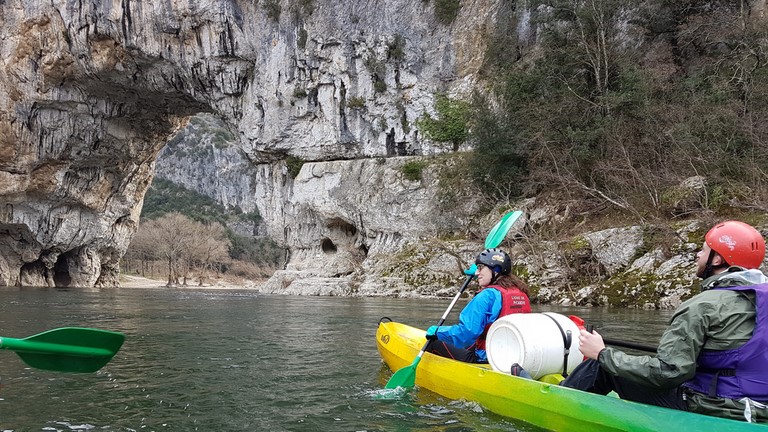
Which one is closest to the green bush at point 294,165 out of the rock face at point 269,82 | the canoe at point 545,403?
the rock face at point 269,82

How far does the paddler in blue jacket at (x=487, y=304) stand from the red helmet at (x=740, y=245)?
194 centimetres

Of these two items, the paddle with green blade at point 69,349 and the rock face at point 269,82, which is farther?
the rock face at point 269,82

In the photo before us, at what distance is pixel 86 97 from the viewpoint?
30312mm

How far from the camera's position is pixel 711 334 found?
9.14 feet

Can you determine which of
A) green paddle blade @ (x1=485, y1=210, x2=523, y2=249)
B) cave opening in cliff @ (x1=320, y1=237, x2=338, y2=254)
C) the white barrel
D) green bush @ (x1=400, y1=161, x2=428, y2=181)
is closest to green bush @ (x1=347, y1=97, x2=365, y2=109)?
green bush @ (x1=400, y1=161, x2=428, y2=181)

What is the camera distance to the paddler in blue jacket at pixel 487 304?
4.83 metres

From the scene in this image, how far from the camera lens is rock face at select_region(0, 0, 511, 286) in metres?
27.7

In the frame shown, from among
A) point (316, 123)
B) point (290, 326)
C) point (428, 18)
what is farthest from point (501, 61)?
point (290, 326)

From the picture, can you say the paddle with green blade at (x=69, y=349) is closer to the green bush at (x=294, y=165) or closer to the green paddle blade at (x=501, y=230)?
the green paddle blade at (x=501, y=230)

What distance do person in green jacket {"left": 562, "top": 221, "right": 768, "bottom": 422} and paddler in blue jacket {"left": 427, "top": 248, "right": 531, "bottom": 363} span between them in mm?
1756

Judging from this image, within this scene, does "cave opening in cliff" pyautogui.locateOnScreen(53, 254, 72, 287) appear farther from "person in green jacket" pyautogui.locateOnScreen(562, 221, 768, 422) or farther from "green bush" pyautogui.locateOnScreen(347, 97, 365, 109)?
"person in green jacket" pyautogui.locateOnScreen(562, 221, 768, 422)

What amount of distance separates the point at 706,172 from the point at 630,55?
294 inches

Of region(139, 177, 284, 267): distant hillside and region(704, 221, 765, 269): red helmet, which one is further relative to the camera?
region(139, 177, 284, 267): distant hillside

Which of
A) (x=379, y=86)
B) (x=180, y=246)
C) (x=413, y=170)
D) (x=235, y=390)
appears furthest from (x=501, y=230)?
(x=180, y=246)
